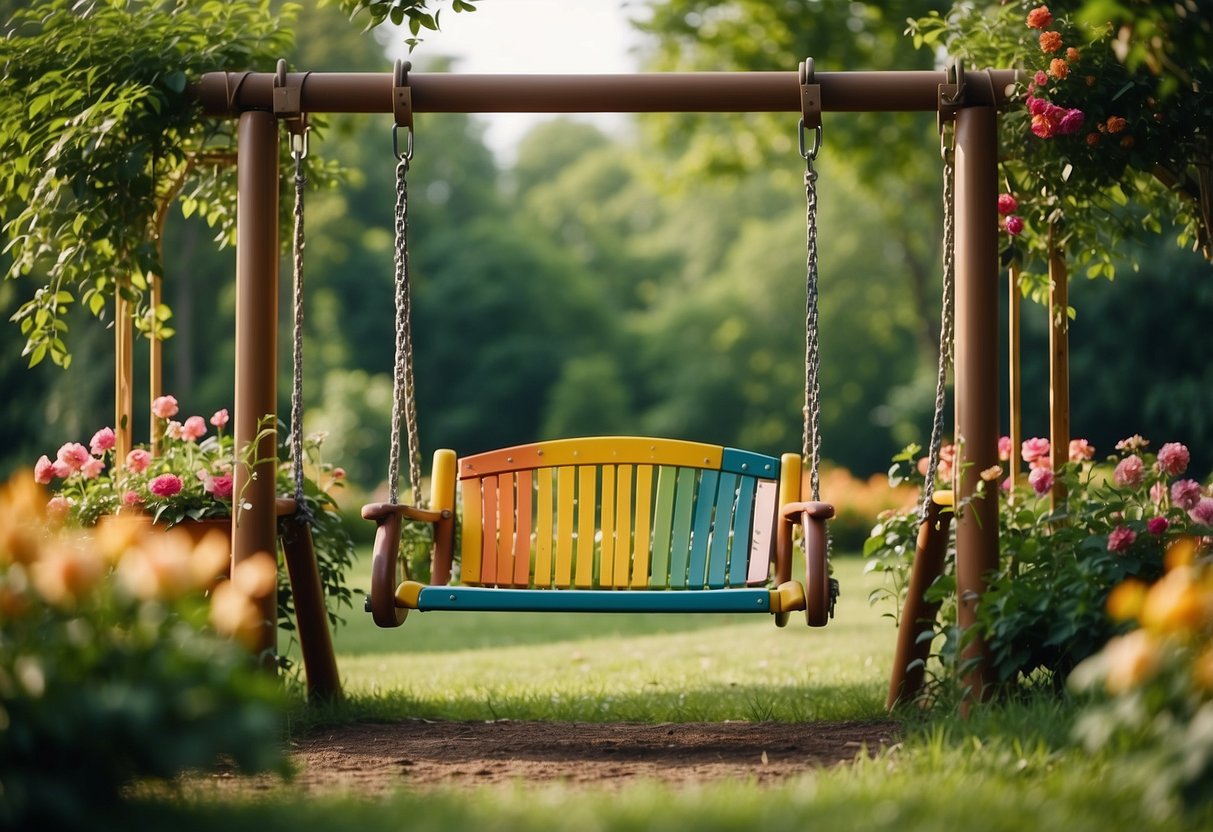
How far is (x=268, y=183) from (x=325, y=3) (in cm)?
82

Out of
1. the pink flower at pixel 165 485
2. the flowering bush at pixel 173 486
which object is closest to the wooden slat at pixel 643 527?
the flowering bush at pixel 173 486

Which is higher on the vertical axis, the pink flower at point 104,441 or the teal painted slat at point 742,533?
the pink flower at point 104,441

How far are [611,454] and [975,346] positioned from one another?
136cm

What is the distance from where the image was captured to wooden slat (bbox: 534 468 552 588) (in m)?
4.71

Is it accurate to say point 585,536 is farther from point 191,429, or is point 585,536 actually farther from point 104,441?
point 104,441

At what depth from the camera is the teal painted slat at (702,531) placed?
471 centimetres

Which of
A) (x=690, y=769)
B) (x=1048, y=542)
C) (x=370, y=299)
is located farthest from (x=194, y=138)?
(x=370, y=299)

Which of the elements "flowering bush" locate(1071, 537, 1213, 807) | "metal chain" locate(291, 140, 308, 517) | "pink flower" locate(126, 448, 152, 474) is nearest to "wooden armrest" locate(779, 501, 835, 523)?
"flowering bush" locate(1071, 537, 1213, 807)

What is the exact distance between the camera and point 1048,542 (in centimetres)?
416

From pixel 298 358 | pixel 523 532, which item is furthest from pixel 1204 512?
pixel 298 358

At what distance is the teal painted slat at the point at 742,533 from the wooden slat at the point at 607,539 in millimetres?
436

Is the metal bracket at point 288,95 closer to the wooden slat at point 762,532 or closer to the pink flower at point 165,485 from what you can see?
the pink flower at point 165,485

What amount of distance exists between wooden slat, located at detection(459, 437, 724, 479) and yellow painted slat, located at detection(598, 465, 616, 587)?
65 millimetres

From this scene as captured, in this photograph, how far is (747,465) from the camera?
4.77 meters
